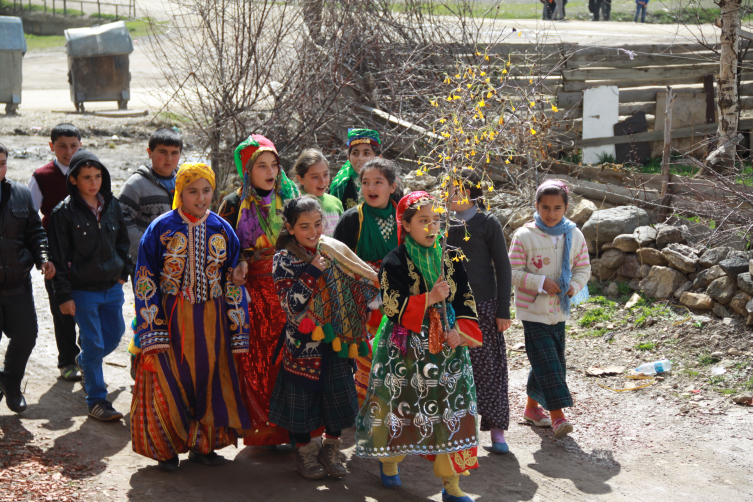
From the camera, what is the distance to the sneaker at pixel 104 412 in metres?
4.48

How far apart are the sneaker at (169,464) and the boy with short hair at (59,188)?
1769mm

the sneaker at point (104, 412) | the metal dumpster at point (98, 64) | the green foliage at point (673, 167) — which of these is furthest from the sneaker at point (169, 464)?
the metal dumpster at point (98, 64)

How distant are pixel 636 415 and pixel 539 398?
82 cm

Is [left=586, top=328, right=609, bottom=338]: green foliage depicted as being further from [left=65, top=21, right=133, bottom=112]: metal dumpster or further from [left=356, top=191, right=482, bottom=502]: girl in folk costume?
[left=65, top=21, right=133, bottom=112]: metal dumpster

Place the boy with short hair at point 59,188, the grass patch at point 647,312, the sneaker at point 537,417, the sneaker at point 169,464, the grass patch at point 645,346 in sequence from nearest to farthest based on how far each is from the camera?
the sneaker at point 169,464, the sneaker at point 537,417, the boy with short hair at point 59,188, the grass patch at point 645,346, the grass patch at point 647,312

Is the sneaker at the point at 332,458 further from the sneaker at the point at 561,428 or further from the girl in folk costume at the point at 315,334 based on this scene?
the sneaker at the point at 561,428

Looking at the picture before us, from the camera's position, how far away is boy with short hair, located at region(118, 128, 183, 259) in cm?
488

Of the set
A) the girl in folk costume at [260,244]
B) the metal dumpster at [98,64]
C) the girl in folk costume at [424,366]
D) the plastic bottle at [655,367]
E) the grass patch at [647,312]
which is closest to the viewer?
the girl in folk costume at [424,366]

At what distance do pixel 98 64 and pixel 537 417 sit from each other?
57.0 feet

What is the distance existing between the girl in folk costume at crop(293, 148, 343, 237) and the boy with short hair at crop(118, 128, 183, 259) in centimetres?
94

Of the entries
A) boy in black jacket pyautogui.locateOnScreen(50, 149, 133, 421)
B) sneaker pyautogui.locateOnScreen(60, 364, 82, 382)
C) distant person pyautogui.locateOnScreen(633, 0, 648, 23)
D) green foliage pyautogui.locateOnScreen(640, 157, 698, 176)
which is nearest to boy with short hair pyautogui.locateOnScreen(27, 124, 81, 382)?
sneaker pyautogui.locateOnScreen(60, 364, 82, 382)

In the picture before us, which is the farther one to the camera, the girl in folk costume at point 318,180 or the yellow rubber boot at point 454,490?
the girl in folk costume at point 318,180

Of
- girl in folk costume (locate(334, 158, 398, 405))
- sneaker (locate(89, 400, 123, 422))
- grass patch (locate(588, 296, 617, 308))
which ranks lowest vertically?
sneaker (locate(89, 400, 123, 422))

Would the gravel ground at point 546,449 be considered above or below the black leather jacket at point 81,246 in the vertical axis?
below
